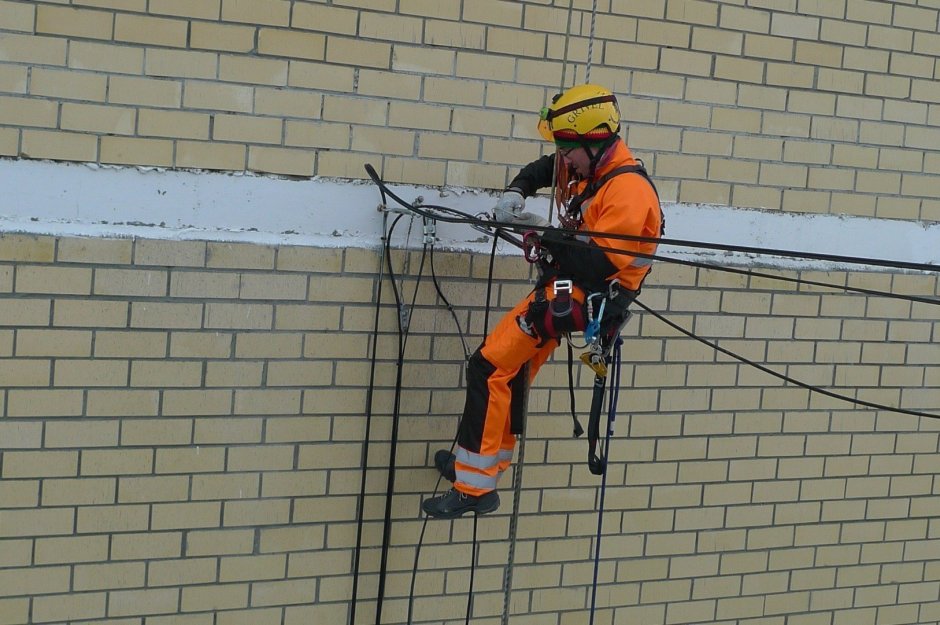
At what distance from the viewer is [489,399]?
A: 13.0ft

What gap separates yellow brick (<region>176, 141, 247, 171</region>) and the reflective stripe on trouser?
1234mm

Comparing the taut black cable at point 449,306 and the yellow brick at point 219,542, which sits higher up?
the taut black cable at point 449,306

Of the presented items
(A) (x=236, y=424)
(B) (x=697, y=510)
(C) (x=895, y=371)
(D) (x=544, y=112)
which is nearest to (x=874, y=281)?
(C) (x=895, y=371)

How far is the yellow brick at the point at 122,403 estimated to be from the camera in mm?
3936

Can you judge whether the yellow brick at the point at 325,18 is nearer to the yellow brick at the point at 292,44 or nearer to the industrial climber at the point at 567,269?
the yellow brick at the point at 292,44

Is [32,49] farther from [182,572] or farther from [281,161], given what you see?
[182,572]

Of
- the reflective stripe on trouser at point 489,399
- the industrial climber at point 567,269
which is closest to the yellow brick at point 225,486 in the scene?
the industrial climber at point 567,269

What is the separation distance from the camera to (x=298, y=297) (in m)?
4.16

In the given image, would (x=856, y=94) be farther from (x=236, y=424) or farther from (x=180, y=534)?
(x=180, y=534)

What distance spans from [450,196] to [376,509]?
55.3 inches

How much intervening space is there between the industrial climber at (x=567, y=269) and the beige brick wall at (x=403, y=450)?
18.3 inches

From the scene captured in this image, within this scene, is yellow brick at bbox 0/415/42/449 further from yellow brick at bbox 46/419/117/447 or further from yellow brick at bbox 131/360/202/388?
yellow brick at bbox 131/360/202/388

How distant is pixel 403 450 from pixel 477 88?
161 centimetres

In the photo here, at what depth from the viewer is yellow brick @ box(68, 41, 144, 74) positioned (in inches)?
149
